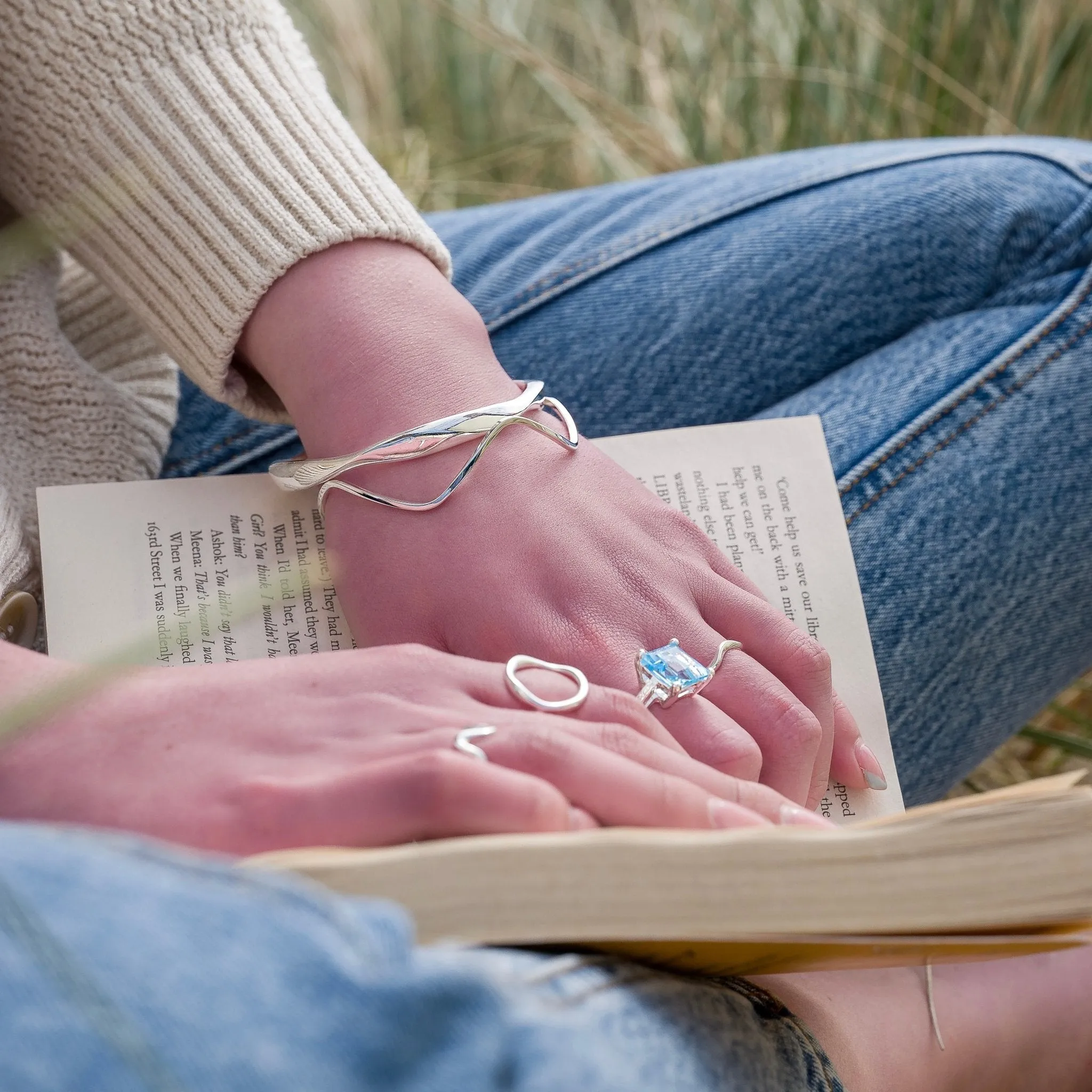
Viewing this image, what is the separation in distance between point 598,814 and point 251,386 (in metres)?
0.41

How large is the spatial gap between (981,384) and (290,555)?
1.53 ft

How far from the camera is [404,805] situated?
0.41 meters

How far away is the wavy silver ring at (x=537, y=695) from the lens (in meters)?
0.49

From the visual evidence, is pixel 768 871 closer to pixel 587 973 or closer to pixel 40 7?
pixel 587 973

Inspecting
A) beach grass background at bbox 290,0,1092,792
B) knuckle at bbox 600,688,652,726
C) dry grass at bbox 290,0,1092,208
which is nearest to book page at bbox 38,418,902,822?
knuckle at bbox 600,688,652,726

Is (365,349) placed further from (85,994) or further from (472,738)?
(85,994)

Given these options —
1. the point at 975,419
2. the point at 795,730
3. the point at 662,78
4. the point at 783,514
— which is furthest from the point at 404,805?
the point at 662,78

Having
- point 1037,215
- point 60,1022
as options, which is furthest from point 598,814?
point 1037,215

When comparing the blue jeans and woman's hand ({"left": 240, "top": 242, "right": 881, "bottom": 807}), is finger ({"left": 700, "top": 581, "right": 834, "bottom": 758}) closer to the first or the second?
woman's hand ({"left": 240, "top": 242, "right": 881, "bottom": 807})

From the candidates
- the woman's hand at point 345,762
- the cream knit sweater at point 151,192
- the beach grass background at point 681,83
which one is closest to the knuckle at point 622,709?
the woman's hand at point 345,762

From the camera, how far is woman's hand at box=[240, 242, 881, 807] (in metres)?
0.55

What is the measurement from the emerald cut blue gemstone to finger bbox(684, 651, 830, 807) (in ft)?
0.04

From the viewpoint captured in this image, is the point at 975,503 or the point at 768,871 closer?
the point at 768,871

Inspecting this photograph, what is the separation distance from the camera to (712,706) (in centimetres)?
54
